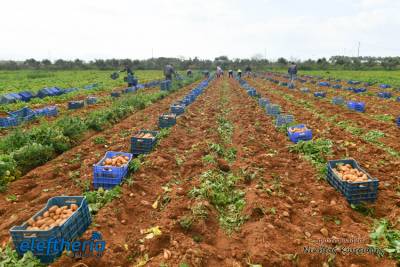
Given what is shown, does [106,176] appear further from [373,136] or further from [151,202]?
[373,136]

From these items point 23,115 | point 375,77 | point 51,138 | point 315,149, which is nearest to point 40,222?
point 51,138

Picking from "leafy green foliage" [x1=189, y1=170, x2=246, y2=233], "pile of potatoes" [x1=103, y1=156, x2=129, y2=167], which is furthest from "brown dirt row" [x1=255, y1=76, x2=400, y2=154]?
"pile of potatoes" [x1=103, y1=156, x2=129, y2=167]

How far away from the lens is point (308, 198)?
19.0 feet

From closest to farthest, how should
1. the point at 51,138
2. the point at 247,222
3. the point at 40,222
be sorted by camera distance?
the point at 40,222, the point at 247,222, the point at 51,138

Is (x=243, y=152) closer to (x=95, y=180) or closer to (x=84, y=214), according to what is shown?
(x=95, y=180)

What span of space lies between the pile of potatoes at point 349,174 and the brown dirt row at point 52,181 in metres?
5.23

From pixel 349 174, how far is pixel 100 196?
492 centimetres

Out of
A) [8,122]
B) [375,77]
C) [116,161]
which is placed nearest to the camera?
[116,161]

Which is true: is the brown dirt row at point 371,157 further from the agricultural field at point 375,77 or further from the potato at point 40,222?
the agricultural field at point 375,77

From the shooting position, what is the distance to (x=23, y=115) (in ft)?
40.5

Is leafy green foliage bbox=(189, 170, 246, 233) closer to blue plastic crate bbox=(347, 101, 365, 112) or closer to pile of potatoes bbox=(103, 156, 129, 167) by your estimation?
pile of potatoes bbox=(103, 156, 129, 167)

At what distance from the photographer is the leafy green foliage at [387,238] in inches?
156

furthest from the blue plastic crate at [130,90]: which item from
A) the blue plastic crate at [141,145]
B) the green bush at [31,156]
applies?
the blue plastic crate at [141,145]

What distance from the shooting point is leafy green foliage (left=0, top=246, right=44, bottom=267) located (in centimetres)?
374
